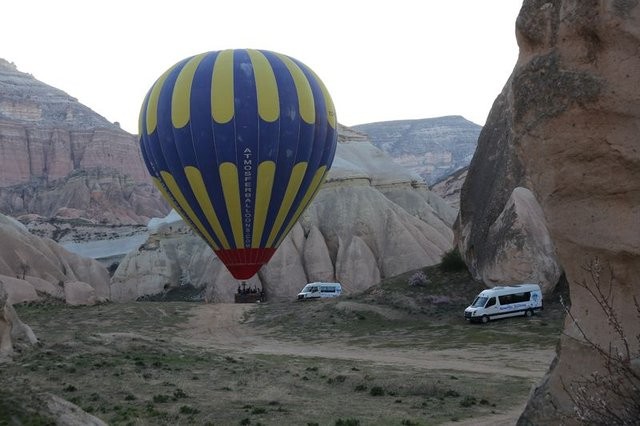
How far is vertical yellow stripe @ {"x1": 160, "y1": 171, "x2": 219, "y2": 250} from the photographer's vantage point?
1173 inches

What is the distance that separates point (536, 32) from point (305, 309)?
89.6 ft

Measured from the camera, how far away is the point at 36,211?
13338cm

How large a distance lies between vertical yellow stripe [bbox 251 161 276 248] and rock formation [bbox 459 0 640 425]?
22576 mm

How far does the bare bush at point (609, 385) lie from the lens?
5277 millimetres

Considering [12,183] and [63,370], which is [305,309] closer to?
[63,370]

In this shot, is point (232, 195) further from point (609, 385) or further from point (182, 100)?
point (609, 385)

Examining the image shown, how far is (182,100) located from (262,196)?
4.81m

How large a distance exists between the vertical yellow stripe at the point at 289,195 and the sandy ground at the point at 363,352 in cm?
431

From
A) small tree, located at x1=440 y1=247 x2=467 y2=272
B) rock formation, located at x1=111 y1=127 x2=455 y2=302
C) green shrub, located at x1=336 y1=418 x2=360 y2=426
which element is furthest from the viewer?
rock formation, located at x1=111 y1=127 x2=455 y2=302

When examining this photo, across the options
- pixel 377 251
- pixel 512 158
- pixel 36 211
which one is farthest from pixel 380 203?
pixel 36 211

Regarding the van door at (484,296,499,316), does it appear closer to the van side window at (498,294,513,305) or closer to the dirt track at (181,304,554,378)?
the van side window at (498,294,513,305)

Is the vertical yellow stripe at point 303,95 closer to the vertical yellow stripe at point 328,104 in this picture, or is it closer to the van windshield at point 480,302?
the vertical yellow stripe at point 328,104

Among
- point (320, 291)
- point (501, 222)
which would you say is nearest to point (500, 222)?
point (501, 222)

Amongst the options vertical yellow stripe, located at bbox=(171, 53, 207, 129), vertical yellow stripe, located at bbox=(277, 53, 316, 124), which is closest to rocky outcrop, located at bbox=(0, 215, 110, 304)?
vertical yellow stripe, located at bbox=(171, 53, 207, 129)
